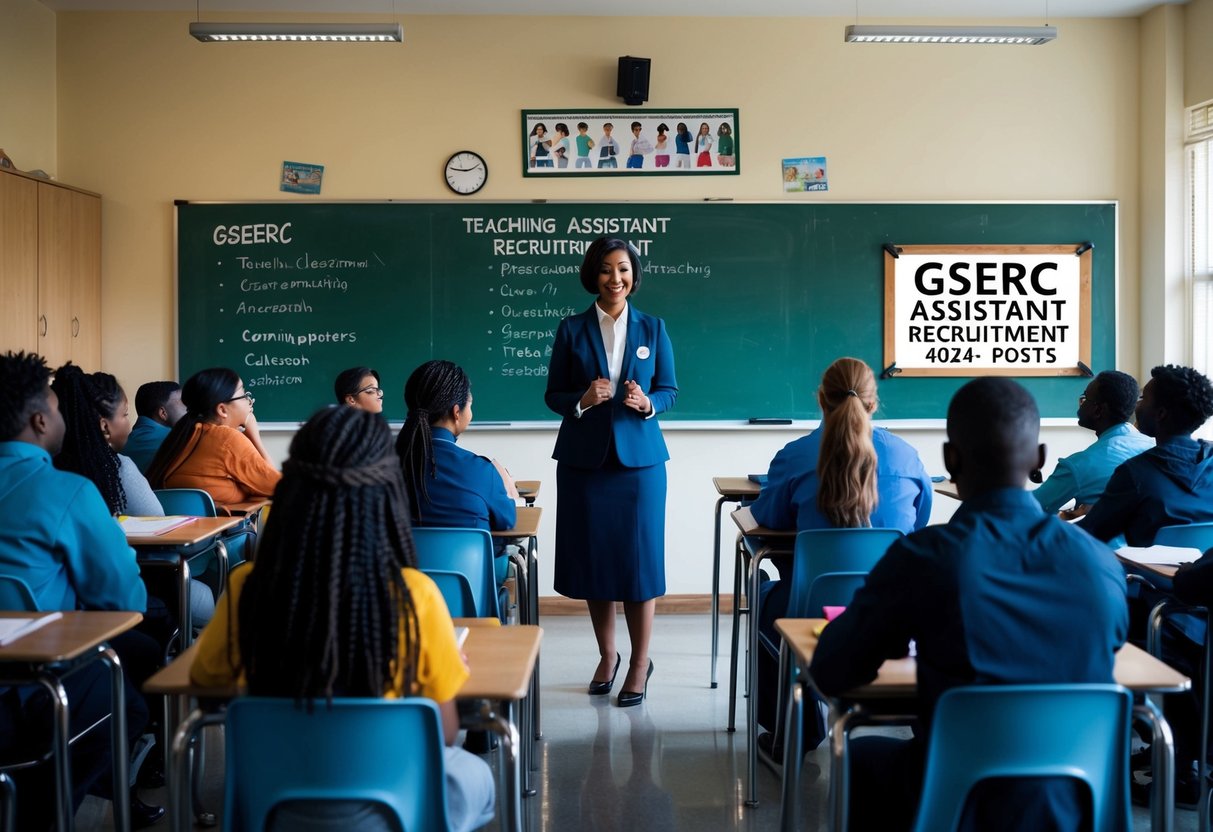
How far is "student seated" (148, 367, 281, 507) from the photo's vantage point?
3893 millimetres

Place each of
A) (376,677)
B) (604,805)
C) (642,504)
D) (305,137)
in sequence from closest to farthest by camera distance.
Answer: (376,677) → (604,805) → (642,504) → (305,137)

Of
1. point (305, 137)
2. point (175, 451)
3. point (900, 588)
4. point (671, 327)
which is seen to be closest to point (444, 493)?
point (175, 451)

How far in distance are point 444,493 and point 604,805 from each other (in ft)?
3.31

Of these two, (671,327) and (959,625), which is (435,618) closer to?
(959,625)

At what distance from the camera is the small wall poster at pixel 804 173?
5.44 meters

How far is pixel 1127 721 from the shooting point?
5.18 feet

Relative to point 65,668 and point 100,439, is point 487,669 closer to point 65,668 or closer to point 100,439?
point 65,668

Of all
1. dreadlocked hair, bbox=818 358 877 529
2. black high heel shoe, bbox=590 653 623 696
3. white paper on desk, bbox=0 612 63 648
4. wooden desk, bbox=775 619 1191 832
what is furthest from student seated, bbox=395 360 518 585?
wooden desk, bbox=775 619 1191 832

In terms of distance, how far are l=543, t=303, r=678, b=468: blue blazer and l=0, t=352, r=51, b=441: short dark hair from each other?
1.72 m

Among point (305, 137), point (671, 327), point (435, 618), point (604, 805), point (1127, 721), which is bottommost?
point (604, 805)

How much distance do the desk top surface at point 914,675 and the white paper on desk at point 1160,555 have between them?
2.55 ft

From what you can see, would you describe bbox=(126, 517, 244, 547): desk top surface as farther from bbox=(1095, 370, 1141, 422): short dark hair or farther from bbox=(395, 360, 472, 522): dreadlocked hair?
bbox=(1095, 370, 1141, 422): short dark hair

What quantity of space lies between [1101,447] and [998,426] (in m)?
2.26

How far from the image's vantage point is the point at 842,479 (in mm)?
2949
